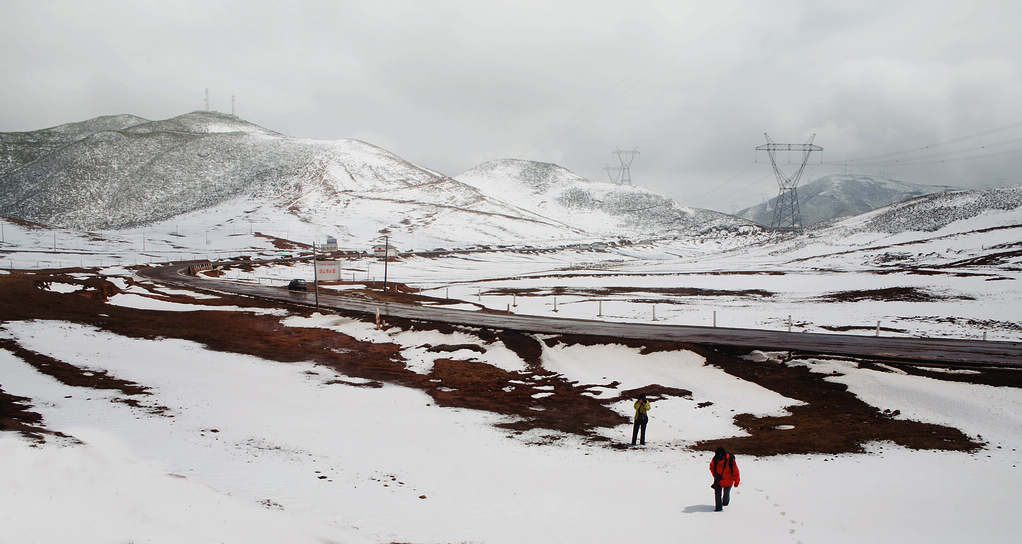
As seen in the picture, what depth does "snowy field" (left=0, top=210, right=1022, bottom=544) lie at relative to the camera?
12.8 m

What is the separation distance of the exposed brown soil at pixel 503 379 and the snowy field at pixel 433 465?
0.82 metres

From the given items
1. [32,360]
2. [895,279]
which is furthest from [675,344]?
[895,279]

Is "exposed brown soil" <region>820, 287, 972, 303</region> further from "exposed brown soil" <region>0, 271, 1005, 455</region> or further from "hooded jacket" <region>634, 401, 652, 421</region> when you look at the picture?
"hooded jacket" <region>634, 401, 652, 421</region>

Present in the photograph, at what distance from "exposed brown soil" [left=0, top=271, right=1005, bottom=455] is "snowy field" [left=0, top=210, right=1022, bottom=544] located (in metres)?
0.82

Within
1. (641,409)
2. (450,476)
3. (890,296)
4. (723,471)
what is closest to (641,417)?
(641,409)

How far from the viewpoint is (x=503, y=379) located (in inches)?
1196

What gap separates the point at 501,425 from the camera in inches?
885

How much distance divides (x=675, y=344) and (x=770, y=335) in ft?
24.9

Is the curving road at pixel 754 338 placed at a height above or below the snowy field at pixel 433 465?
above

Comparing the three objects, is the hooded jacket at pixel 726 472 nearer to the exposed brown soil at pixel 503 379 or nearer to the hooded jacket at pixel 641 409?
the exposed brown soil at pixel 503 379

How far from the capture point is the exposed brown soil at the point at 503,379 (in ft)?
63.6

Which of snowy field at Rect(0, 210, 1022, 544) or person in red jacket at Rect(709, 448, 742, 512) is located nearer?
snowy field at Rect(0, 210, 1022, 544)

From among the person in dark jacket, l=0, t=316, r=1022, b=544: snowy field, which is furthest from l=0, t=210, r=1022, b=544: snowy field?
the person in dark jacket

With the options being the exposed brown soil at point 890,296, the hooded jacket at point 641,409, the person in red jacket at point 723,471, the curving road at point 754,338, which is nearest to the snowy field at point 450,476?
the person in red jacket at point 723,471
